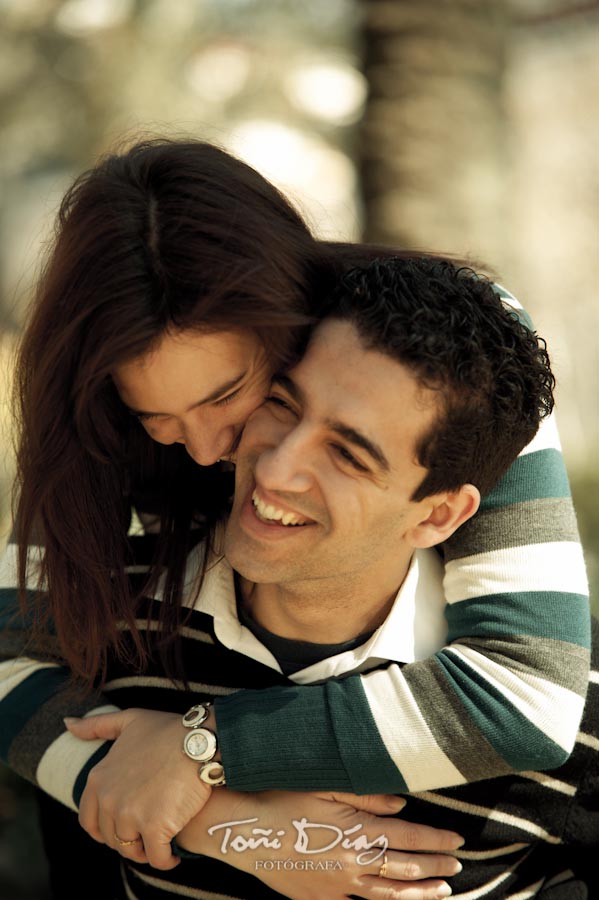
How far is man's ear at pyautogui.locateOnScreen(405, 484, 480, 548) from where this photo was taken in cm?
235

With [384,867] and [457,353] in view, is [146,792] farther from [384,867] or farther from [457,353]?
[457,353]

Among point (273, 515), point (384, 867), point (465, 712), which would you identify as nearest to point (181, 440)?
point (273, 515)

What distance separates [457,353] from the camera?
224cm

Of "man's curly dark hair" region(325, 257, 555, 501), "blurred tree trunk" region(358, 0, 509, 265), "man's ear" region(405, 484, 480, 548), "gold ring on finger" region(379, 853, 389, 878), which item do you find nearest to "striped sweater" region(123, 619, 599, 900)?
"gold ring on finger" region(379, 853, 389, 878)

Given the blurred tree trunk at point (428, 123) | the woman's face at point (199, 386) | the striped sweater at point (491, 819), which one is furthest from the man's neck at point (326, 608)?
the blurred tree trunk at point (428, 123)

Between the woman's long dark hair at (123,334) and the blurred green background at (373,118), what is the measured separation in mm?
1495

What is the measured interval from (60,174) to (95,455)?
9.67 metres

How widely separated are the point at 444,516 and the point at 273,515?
0.40 meters

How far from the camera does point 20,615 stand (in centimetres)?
265

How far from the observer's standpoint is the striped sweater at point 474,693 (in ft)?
7.14

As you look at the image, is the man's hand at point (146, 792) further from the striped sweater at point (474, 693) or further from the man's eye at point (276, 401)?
the man's eye at point (276, 401)

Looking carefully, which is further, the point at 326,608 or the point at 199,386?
the point at 326,608

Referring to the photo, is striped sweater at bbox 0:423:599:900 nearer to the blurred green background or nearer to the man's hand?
the man's hand

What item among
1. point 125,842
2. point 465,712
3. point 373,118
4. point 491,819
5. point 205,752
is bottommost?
point 125,842
